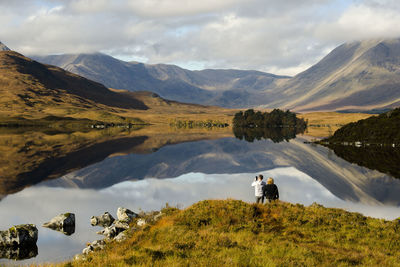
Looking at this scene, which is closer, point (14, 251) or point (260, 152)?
point (14, 251)

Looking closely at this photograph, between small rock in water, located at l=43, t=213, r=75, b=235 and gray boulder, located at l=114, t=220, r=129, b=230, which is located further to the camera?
small rock in water, located at l=43, t=213, r=75, b=235

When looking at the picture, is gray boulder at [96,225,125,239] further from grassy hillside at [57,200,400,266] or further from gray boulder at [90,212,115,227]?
grassy hillside at [57,200,400,266]

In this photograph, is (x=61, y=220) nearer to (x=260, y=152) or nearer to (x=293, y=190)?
(x=293, y=190)

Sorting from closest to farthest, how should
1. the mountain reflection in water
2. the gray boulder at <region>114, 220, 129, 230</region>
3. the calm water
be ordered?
the gray boulder at <region>114, 220, 129, 230</region>
the calm water
the mountain reflection in water

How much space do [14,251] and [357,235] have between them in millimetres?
23194

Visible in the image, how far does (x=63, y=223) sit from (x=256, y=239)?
63.0 feet

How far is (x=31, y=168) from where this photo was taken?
6744 cm

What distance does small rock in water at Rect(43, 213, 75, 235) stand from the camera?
3147 centimetres

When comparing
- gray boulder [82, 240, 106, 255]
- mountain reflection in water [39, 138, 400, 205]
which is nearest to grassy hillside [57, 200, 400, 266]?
gray boulder [82, 240, 106, 255]

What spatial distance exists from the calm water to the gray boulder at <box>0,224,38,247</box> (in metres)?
0.88

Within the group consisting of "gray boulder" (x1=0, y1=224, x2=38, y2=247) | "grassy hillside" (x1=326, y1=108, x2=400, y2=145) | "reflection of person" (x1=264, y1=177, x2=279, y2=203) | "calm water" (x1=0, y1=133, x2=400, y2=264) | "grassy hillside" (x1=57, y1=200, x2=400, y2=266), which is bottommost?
"calm water" (x1=0, y1=133, x2=400, y2=264)

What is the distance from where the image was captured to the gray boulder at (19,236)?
2652 cm

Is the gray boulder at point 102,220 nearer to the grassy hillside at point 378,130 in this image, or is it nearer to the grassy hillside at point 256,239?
the grassy hillside at point 256,239

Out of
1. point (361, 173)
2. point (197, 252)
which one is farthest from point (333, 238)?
point (361, 173)
